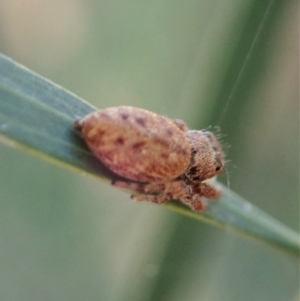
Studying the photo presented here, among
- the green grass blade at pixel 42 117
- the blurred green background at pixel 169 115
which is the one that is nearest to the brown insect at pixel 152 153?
the green grass blade at pixel 42 117

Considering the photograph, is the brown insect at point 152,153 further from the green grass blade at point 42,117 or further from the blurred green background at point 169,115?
the blurred green background at point 169,115

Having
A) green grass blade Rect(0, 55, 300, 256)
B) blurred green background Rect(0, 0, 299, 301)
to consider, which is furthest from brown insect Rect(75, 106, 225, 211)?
blurred green background Rect(0, 0, 299, 301)

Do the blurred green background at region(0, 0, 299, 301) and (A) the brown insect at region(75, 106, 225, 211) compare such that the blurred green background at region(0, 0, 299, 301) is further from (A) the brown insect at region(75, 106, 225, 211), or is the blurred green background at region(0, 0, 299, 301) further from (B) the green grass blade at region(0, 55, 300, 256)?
(B) the green grass blade at region(0, 55, 300, 256)

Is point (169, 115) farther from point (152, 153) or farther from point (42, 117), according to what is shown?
point (42, 117)

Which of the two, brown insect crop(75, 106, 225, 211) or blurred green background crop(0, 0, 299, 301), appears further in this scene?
blurred green background crop(0, 0, 299, 301)

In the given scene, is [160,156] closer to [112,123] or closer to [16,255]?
[112,123]

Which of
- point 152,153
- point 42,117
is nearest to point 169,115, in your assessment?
point 152,153
